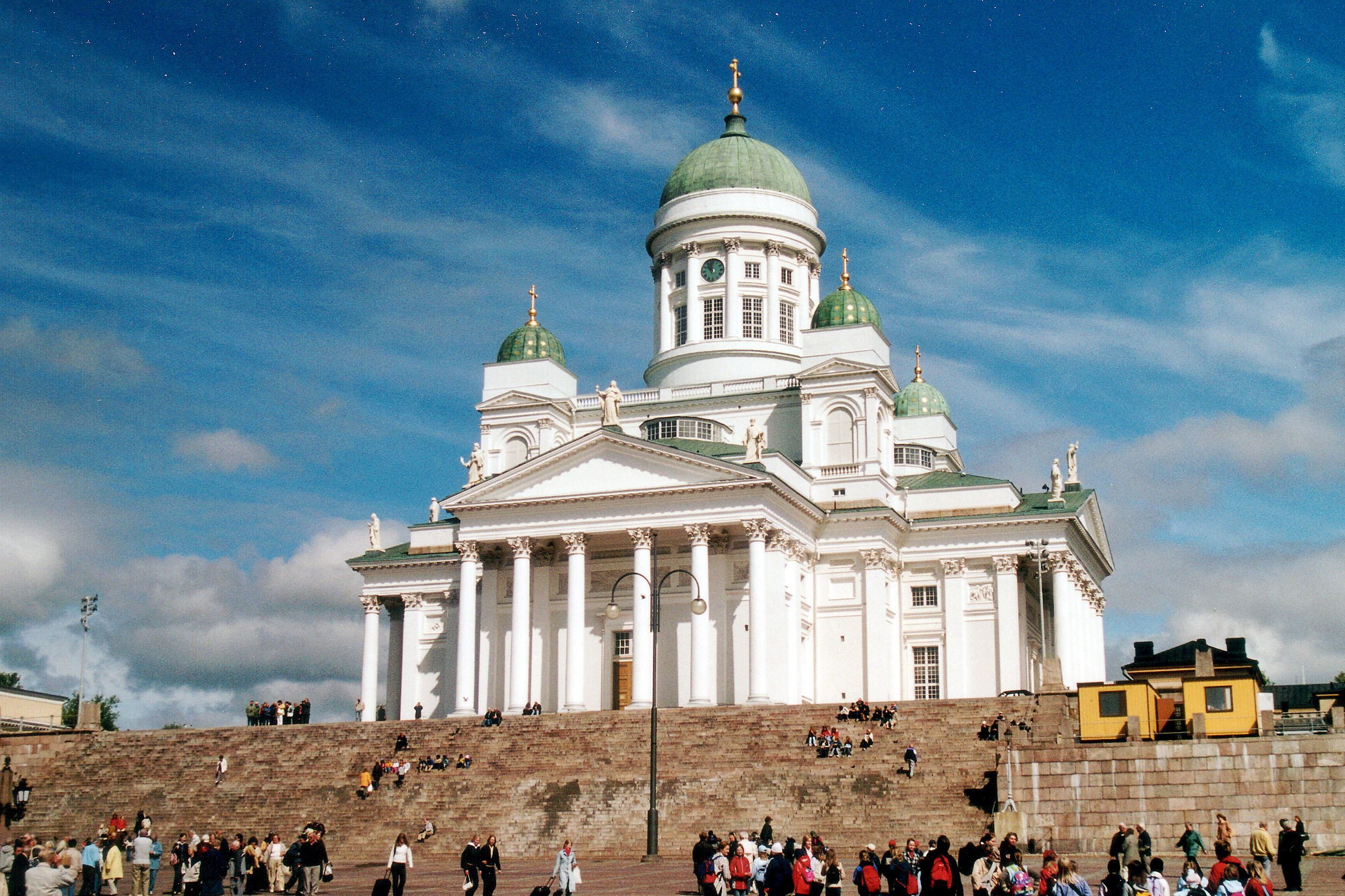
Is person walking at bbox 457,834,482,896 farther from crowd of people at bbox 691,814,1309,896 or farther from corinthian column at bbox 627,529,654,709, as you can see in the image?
corinthian column at bbox 627,529,654,709

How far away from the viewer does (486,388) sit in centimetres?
6756

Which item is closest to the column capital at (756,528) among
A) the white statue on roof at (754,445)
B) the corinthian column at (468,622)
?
the white statue on roof at (754,445)

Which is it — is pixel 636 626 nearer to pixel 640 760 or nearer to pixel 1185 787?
pixel 640 760

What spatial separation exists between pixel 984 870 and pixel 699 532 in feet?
104

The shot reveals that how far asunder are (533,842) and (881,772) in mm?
9228

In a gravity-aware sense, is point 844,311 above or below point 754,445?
above

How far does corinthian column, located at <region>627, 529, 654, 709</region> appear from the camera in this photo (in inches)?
2115

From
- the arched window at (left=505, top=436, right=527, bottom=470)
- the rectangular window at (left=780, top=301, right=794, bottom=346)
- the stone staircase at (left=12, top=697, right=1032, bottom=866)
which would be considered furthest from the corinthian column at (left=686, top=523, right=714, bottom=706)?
the rectangular window at (left=780, top=301, right=794, bottom=346)

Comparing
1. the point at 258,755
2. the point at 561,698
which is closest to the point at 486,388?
the point at 561,698

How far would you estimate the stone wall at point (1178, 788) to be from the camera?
36.3 metres

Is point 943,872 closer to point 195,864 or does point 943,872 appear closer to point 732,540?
point 195,864

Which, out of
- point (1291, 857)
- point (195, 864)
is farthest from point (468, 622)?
point (1291, 857)

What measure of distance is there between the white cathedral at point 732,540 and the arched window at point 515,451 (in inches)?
2.8

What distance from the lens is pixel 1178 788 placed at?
37.0 meters
